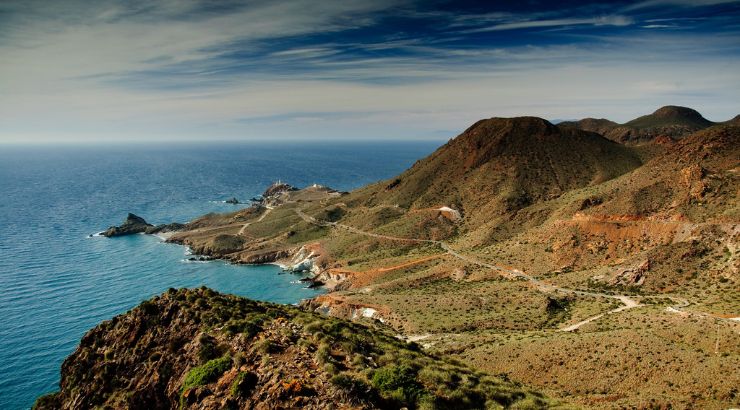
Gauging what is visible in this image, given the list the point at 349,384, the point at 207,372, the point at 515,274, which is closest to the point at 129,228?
the point at 515,274

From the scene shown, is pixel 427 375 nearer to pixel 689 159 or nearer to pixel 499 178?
pixel 689 159

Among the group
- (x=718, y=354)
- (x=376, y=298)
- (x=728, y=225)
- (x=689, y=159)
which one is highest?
(x=689, y=159)

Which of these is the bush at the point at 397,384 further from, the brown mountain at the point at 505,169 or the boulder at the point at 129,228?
the boulder at the point at 129,228

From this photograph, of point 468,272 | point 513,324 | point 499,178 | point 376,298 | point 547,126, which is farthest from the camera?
point 547,126

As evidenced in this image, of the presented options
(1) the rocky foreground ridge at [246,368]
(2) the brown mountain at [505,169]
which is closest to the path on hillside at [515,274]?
(2) the brown mountain at [505,169]

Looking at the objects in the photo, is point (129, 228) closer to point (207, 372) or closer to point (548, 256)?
point (548, 256)

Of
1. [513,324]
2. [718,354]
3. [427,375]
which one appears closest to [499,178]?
[513,324]

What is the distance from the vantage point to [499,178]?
4648 inches

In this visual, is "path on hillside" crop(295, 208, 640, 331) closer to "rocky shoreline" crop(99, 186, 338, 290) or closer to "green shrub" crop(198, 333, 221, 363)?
"rocky shoreline" crop(99, 186, 338, 290)

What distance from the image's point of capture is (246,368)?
21703 mm

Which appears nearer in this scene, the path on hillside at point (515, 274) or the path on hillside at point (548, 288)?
the path on hillside at point (548, 288)

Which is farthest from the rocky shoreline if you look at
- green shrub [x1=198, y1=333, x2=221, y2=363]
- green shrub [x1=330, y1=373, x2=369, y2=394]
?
green shrub [x1=330, y1=373, x2=369, y2=394]

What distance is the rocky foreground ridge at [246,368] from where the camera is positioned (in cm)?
1928

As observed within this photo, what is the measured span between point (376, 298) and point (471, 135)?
278 ft
